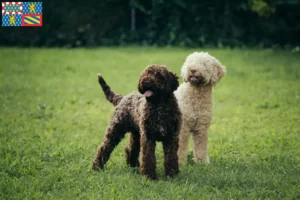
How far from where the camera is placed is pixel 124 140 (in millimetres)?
7875

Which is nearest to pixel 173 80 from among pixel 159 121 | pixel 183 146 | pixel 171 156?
pixel 159 121

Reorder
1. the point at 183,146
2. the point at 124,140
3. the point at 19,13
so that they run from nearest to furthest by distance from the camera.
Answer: the point at 183,146 < the point at 124,140 < the point at 19,13

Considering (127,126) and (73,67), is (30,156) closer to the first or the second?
(127,126)

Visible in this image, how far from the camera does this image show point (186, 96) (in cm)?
661

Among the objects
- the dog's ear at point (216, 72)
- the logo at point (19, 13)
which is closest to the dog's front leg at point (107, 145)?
the dog's ear at point (216, 72)

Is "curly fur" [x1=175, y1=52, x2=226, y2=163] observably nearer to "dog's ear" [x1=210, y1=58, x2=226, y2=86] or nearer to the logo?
"dog's ear" [x1=210, y1=58, x2=226, y2=86]

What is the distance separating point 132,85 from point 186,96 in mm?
6590

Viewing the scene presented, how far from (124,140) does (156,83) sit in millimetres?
2715

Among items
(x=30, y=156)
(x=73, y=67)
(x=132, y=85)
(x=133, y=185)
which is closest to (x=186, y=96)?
(x=133, y=185)

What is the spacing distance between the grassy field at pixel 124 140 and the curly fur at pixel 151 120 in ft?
0.75

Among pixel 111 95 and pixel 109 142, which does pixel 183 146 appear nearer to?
pixel 109 142

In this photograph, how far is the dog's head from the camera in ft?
17.4

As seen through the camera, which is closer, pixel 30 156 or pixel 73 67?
pixel 30 156

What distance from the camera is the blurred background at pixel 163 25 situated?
68.7ft
